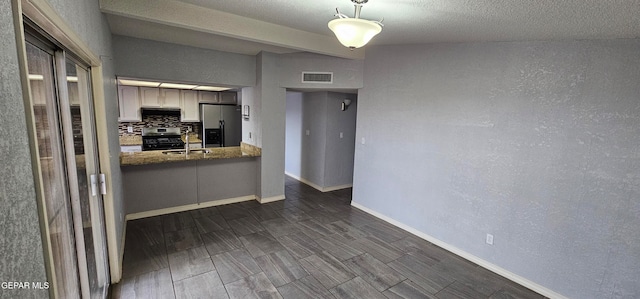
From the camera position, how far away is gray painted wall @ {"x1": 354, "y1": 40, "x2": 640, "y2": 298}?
86.6 inches

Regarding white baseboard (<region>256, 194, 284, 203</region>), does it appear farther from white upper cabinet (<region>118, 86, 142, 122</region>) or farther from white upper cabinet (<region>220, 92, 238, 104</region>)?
white upper cabinet (<region>118, 86, 142, 122</region>)

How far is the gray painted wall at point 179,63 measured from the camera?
11.6 feet

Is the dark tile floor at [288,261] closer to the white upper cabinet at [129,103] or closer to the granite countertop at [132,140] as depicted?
the granite countertop at [132,140]

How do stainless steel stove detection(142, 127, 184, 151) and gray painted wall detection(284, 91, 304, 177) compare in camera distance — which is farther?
gray painted wall detection(284, 91, 304, 177)

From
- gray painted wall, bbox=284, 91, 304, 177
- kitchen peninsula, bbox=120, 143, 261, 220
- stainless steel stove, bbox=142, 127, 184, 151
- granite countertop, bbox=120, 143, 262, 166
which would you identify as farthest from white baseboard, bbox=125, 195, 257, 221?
stainless steel stove, bbox=142, 127, 184, 151

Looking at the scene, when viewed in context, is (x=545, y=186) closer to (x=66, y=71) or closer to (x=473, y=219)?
(x=473, y=219)

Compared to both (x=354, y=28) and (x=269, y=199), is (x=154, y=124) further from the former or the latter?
(x=354, y=28)

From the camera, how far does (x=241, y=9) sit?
255 centimetres

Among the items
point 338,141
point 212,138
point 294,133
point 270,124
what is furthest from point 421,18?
point 212,138

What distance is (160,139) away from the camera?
6016mm

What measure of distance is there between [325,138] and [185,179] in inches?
98.7

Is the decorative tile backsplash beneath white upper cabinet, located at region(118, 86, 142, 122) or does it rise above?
beneath

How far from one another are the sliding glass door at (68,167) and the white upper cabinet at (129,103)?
4231 millimetres

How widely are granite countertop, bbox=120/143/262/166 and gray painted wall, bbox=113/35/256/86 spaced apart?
1.10 metres
